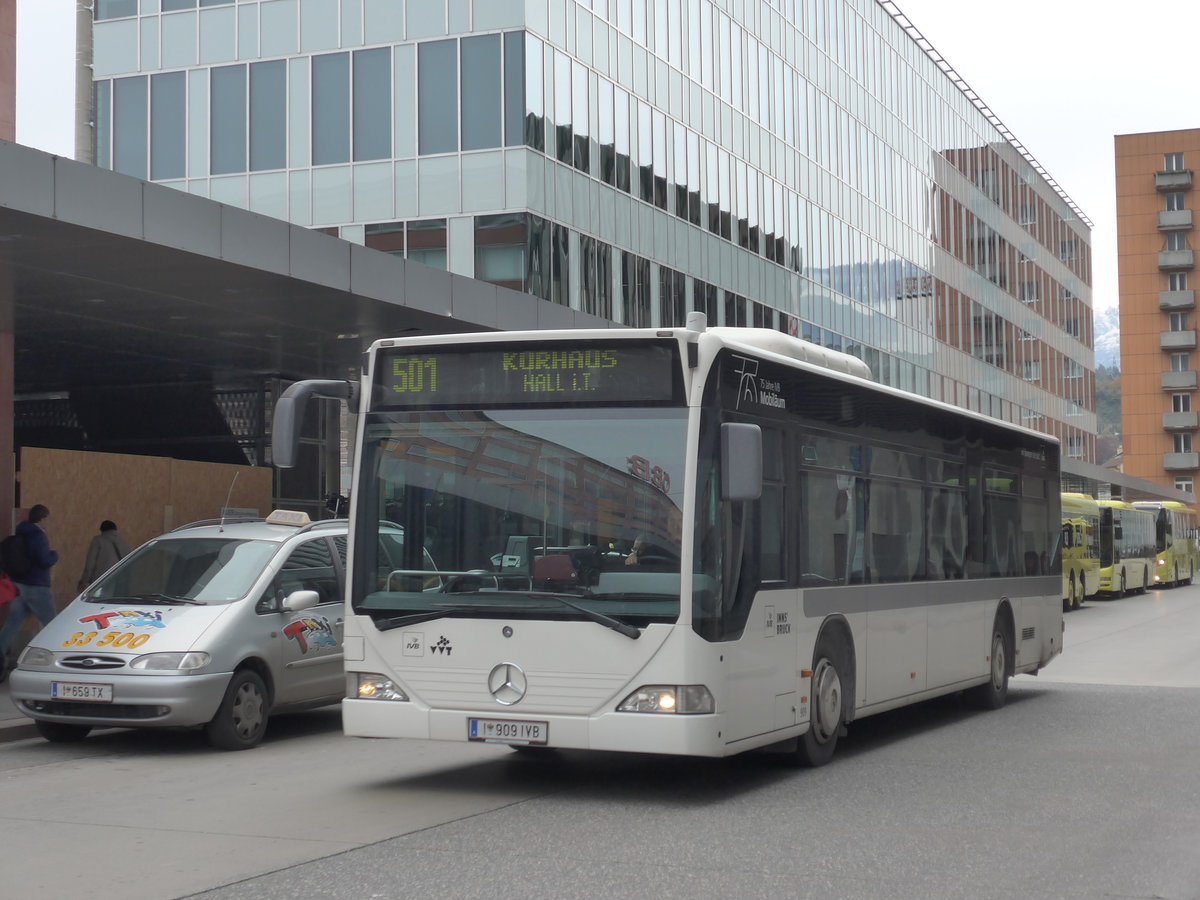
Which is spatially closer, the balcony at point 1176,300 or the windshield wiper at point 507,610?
the windshield wiper at point 507,610

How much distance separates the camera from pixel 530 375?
975 cm

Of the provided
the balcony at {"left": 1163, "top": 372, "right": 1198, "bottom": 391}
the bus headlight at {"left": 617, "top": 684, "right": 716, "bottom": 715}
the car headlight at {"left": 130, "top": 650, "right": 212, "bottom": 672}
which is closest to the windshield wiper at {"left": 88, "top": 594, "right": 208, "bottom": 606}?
the car headlight at {"left": 130, "top": 650, "right": 212, "bottom": 672}

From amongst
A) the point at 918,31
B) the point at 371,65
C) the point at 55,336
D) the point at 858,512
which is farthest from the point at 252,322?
the point at 918,31

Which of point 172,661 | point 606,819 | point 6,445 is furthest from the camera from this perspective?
point 6,445

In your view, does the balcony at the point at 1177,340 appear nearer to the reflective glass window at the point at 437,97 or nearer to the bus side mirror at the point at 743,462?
the reflective glass window at the point at 437,97

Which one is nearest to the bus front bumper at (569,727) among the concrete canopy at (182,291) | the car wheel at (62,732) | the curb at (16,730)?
the car wheel at (62,732)

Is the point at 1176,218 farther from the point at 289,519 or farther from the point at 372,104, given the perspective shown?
the point at 289,519

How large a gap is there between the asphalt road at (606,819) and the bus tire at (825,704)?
0.16m

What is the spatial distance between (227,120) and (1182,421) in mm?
92325

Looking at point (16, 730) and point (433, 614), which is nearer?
point (433, 614)

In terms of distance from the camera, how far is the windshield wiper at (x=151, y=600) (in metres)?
12.3

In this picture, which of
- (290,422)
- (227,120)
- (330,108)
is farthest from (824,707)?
(227,120)

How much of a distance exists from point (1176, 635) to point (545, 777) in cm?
1946

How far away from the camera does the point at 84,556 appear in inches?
766
